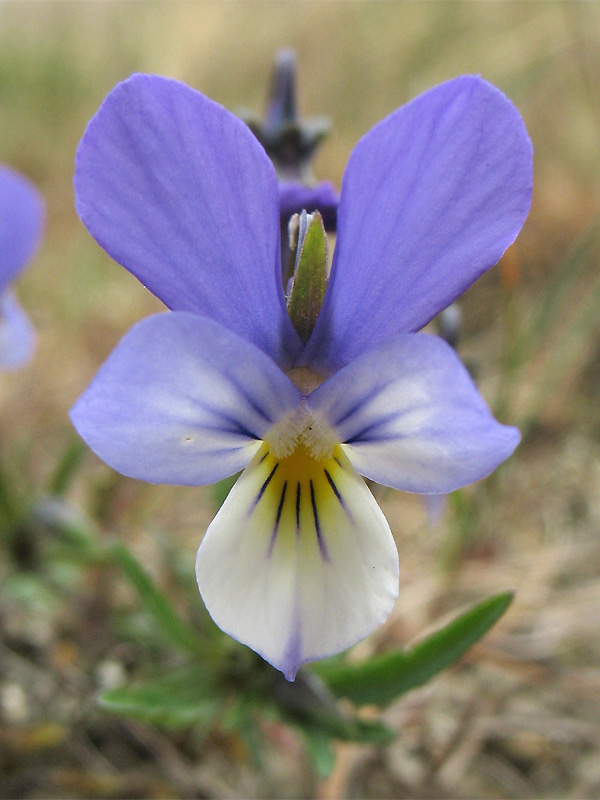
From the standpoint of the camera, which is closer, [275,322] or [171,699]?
[275,322]

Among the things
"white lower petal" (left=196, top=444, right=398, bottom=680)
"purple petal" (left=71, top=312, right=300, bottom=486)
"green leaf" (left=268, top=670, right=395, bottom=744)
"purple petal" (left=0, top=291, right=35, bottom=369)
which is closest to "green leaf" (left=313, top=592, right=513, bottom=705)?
"green leaf" (left=268, top=670, right=395, bottom=744)

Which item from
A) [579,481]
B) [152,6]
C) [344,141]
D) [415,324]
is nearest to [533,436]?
[579,481]

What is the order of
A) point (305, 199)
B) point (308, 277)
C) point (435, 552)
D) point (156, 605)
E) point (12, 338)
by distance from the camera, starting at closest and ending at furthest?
point (308, 277) < point (305, 199) < point (156, 605) < point (12, 338) < point (435, 552)

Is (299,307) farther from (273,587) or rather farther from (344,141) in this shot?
(344,141)

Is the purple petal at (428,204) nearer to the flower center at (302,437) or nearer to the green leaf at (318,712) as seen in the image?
the flower center at (302,437)

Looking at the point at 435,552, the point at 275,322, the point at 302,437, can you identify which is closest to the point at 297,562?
the point at 302,437

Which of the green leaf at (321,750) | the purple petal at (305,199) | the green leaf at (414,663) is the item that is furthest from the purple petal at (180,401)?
the green leaf at (321,750)

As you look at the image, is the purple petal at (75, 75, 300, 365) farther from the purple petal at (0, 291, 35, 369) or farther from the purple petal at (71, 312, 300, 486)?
the purple petal at (0, 291, 35, 369)

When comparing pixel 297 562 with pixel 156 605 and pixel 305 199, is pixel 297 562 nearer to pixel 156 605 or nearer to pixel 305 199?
pixel 305 199
